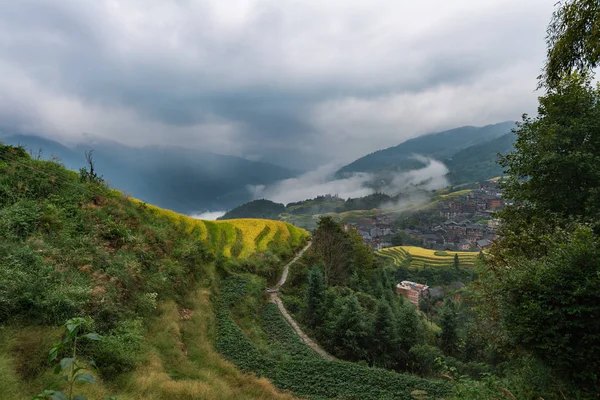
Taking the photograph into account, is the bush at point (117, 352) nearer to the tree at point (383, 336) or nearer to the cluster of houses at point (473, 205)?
the tree at point (383, 336)

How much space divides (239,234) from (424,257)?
2694 inches

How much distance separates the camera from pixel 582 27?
18.2 feet

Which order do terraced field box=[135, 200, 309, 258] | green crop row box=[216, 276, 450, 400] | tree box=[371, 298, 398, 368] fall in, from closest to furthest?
green crop row box=[216, 276, 450, 400] → tree box=[371, 298, 398, 368] → terraced field box=[135, 200, 309, 258]

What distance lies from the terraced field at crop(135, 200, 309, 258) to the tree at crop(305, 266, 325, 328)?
9.96m

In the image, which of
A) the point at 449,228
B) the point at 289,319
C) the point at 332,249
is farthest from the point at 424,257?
the point at 289,319

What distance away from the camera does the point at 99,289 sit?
346 inches

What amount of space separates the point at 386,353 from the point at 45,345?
16.2m

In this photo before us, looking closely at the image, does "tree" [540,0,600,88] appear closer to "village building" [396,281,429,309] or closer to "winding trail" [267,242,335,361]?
"winding trail" [267,242,335,361]

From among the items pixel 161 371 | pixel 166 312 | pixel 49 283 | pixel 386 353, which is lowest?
pixel 386 353

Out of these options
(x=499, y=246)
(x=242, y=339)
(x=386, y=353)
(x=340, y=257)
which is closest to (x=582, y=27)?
(x=499, y=246)

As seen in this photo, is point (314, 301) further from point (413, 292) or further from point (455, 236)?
point (455, 236)

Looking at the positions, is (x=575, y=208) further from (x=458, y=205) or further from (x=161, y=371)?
(x=458, y=205)

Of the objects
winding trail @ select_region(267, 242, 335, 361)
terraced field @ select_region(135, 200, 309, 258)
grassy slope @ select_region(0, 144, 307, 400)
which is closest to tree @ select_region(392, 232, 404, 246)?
terraced field @ select_region(135, 200, 309, 258)

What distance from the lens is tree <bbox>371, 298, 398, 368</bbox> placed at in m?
16.8
